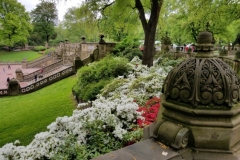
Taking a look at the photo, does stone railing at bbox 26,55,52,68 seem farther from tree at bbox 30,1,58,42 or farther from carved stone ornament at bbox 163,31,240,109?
carved stone ornament at bbox 163,31,240,109

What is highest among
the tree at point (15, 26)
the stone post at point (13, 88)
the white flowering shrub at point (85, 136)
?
the tree at point (15, 26)

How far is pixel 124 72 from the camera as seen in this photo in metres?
9.60

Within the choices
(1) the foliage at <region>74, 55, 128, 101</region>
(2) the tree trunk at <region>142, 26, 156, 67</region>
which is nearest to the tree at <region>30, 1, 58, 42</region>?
(2) the tree trunk at <region>142, 26, 156, 67</region>

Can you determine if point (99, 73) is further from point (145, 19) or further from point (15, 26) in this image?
point (15, 26)

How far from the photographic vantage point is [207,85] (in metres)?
2.06

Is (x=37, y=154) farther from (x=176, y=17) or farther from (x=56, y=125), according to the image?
(x=176, y=17)

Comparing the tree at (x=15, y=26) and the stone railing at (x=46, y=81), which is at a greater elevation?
the tree at (x=15, y=26)

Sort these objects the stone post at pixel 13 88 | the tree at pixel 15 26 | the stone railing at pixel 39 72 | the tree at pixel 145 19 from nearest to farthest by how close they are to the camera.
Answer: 1. the tree at pixel 145 19
2. the stone post at pixel 13 88
3. the stone railing at pixel 39 72
4. the tree at pixel 15 26

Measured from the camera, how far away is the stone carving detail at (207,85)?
2.06 m

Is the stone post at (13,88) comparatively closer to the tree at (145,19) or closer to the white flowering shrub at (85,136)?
the tree at (145,19)

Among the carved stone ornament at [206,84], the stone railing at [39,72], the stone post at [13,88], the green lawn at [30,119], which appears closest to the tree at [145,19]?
the green lawn at [30,119]

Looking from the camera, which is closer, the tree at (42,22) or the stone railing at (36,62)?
the stone railing at (36,62)

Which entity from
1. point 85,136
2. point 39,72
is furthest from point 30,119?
point 39,72

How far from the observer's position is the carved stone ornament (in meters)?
2.06
